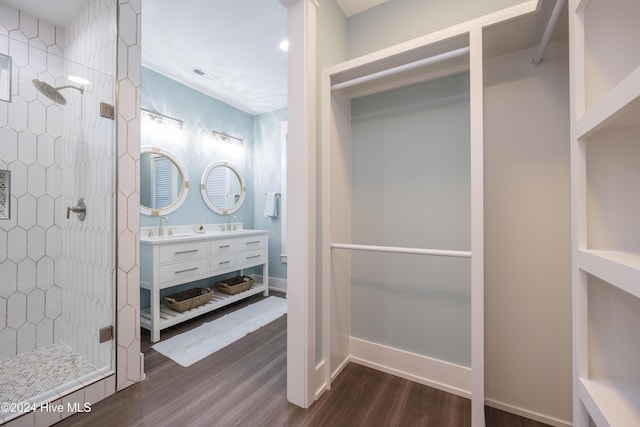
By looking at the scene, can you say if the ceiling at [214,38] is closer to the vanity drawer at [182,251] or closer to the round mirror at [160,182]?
the round mirror at [160,182]

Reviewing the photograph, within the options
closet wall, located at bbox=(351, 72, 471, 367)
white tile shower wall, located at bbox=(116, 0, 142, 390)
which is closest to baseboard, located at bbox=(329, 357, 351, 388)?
closet wall, located at bbox=(351, 72, 471, 367)

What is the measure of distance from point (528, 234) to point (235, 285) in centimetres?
276

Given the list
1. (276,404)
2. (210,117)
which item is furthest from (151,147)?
(276,404)

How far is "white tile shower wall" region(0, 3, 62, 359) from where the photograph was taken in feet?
5.84

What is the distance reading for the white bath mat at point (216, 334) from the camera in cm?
194

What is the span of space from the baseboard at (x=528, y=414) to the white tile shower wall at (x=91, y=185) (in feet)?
7.16

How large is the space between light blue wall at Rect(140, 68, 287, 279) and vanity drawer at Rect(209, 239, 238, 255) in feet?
1.90

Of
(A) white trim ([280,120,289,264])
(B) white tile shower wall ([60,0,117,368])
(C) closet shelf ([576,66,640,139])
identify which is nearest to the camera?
(C) closet shelf ([576,66,640,139])

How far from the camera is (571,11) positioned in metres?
0.74

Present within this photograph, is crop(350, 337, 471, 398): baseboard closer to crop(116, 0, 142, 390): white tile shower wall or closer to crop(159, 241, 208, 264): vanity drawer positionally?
crop(116, 0, 142, 390): white tile shower wall

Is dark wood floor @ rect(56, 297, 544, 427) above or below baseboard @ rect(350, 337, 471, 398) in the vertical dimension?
below

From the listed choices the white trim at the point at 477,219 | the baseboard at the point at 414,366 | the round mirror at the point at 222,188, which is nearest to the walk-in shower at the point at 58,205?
the round mirror at the point at 222,188

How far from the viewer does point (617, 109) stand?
0.51m

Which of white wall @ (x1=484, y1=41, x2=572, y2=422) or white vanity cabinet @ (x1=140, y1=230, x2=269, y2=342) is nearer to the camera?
white wall @ (x1=484, y1=41, x2=572, y2=422)
